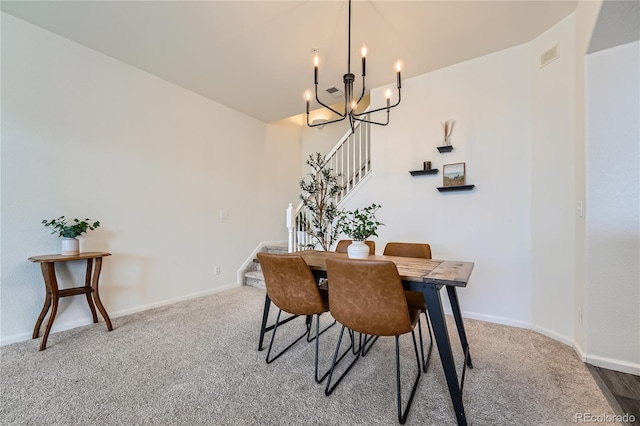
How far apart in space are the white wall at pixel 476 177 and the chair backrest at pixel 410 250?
0.78 meters

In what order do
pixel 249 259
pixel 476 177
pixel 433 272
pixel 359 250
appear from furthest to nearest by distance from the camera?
pixel 249 259 → pixel 476 177 → pixel 359 250 → pixel 433 272

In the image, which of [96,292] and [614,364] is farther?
[96,292]

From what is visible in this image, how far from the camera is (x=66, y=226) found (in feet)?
8.51

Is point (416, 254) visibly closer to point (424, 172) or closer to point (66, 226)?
point (424, 172)

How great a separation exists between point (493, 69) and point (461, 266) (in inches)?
90.7

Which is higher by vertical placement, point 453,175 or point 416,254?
point 453,175

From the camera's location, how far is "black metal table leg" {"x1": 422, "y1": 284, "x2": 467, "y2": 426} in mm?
1373

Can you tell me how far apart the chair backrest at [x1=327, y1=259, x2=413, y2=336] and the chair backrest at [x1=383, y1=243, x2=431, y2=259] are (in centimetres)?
100

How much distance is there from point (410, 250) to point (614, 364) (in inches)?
60.7

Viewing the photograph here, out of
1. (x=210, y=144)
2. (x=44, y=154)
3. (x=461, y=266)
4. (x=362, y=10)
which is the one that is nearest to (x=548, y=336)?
(x=461, y=266)

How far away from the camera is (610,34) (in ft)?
6.07

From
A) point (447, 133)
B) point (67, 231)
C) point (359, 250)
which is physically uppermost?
point (447, 133)

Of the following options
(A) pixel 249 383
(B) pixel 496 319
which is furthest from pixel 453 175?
(A) pixel 249 383

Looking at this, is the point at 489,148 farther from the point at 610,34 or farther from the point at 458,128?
the point at 610,34
